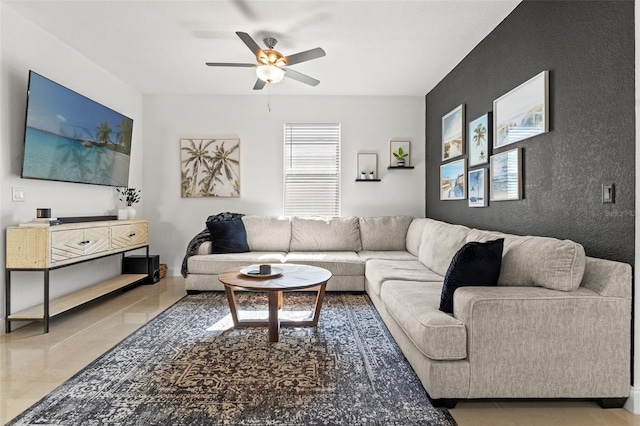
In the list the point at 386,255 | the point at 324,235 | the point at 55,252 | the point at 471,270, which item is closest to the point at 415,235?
the point at 386,255

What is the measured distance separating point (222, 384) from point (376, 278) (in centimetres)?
174

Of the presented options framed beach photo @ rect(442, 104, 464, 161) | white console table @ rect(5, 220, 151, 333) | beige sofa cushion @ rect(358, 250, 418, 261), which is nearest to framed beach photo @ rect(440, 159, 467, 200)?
framed beach photo @ rect(442, 104, 464, 161)

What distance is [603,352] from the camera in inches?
75.4

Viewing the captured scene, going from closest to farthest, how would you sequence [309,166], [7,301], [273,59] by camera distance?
[7,301], [273,59], [309,166]

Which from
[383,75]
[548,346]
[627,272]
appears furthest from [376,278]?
[383,75]

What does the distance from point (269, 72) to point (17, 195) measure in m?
2.42

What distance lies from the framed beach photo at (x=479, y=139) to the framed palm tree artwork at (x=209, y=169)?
3182 millimetres

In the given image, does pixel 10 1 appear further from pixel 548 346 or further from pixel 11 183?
pixel 548 346

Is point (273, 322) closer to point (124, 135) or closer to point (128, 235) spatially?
point (128, 235)

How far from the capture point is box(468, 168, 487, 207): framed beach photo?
355 cm

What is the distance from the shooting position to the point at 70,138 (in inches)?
143

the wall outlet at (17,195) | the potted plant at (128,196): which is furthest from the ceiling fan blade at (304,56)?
the potted plant at (128,196)

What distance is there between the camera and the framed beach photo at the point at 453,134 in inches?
161

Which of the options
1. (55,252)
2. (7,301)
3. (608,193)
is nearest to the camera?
(608,193)
